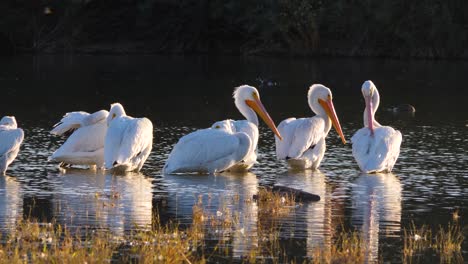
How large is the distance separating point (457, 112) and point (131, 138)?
8.21 m

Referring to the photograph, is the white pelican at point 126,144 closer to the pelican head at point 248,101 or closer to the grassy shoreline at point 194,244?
the pelican head at point 248,101

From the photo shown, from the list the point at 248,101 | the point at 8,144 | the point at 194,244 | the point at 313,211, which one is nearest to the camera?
the point at 194,244

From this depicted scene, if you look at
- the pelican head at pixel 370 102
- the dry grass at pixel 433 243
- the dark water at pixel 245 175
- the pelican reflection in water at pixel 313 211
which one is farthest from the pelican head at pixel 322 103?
the dry grass at pixel 433 243

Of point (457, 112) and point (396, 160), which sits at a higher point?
point (457, 112)

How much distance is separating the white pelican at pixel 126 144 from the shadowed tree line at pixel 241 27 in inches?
979

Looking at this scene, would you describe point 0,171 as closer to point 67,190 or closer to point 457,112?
point 67,190

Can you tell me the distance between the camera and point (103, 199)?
368 inches

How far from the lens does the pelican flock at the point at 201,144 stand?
35.4 ft

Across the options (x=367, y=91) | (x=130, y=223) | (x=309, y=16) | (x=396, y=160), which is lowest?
(x=130, y=223)

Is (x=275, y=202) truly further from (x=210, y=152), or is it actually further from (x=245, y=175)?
(x=245, y=175)

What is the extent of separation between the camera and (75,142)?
11.3 metres

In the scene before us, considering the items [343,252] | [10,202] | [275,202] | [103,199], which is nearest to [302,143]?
[275,202]

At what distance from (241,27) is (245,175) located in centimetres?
2814

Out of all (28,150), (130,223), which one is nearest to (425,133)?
(28,150)
